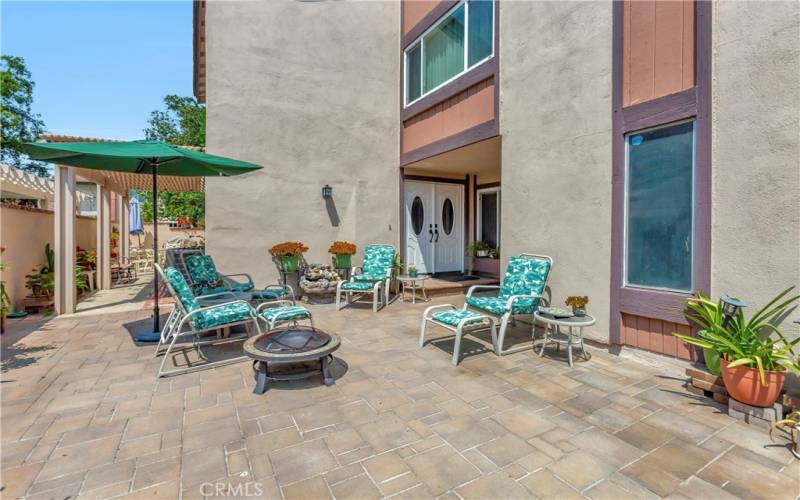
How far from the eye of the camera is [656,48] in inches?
157

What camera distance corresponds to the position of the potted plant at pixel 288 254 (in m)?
7.50

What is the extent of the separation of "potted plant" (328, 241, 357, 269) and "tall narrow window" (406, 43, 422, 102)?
12.5ft

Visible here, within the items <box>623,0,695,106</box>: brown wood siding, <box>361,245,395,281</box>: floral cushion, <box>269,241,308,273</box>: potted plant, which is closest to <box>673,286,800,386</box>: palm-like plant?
<box>623,0,695,106</box>: brown wood siding

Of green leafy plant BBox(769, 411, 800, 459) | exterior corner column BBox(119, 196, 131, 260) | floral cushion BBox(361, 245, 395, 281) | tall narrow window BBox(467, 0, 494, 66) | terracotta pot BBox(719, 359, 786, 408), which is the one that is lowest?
green leafy plant BBox(769, 411, 800, 459)

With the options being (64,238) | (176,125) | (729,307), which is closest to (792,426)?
(729,307)

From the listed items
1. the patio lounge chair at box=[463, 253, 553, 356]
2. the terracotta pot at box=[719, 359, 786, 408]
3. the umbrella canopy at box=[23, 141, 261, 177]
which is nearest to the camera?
the terracotta pot at box=[719, 359, 786, 408]

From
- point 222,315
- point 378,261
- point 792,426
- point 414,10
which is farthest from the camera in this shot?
point 414,10

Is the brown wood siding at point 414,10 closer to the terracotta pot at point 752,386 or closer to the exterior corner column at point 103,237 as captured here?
the terracotta pot at point 752,386

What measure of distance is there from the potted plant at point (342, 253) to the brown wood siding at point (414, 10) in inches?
210

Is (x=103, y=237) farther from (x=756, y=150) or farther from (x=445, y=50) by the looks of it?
(x=756, y=150)

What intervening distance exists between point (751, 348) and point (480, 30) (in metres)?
6.10

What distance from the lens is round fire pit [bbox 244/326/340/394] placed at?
10.8 feet

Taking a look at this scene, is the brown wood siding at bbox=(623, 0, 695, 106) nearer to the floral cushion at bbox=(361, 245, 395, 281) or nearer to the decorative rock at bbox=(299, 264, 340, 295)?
the floral cushion at bbox=(361, 245, 395, 281)

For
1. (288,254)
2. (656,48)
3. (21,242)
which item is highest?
(656,48)
